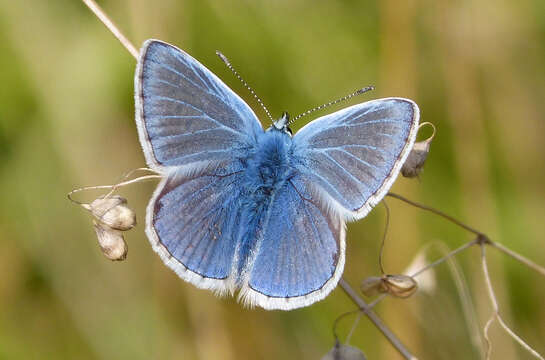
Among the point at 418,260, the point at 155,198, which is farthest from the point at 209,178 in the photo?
the point at 418,260

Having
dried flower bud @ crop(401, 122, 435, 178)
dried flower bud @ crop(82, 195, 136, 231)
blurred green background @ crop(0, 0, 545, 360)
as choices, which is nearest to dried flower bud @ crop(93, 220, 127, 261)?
dried flower bud @ crop(82, 195, 136, 231)

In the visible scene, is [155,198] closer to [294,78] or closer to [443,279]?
[294,78]

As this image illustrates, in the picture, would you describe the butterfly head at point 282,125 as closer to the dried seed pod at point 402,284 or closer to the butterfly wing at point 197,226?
the butterfly wing at point 197,226

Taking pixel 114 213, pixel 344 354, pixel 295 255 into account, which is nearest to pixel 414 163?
pixel 295 255

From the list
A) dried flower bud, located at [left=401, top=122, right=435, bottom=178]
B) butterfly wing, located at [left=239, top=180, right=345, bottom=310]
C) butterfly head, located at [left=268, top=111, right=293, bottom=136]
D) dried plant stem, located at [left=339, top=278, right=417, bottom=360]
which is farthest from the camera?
butterfly head, located at [left=268, top=111, right=293, bottom=136]

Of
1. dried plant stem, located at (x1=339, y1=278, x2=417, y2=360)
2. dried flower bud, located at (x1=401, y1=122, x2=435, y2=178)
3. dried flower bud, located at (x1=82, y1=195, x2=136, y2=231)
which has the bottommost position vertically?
dried plant stem, located at (x1=339, y1=278, x2=417, y2=360)

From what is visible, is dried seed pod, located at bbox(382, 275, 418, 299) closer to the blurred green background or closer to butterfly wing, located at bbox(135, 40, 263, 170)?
butterfly wing, located at bbox(135, 40, 263, 170)
